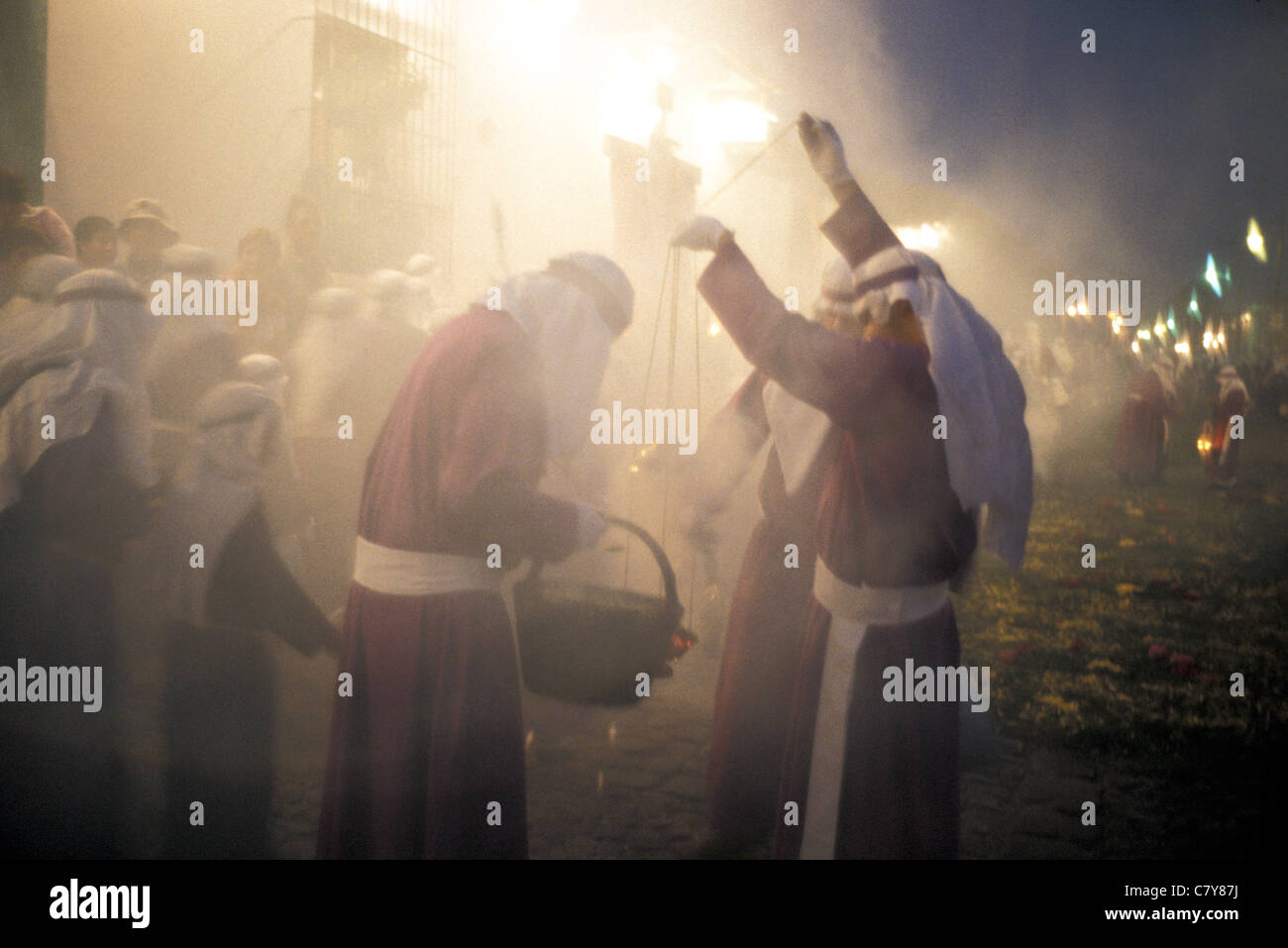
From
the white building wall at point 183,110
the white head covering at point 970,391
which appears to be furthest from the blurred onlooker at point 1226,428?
the white building wall at point 183,110

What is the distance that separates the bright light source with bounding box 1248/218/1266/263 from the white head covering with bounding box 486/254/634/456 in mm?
2647

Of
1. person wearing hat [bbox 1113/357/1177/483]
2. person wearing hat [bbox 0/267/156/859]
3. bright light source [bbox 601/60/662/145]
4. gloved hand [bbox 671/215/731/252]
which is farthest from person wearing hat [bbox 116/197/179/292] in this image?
person wearing hat [bbox 1113/357/1177/483]

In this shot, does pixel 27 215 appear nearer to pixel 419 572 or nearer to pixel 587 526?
pixel 419 572

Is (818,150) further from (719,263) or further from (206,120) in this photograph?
(206,120)

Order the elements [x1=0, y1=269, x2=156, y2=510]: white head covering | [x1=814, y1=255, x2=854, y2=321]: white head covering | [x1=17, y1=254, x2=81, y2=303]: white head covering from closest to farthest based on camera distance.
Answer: [x1=814, y1=255, x2=854, y2=321]: white head covering
[x1=0, y1=269, x2=156, y2=510]: white head covering
[x1=17, y1=254, x2=81, y2=303]: white head covering

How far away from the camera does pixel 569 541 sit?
212cm

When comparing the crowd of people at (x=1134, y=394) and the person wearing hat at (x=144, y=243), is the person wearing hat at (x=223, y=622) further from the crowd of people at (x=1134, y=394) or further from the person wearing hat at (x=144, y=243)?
the crowd of people at (x=1134, y=394)

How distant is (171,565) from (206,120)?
1575 millimetres

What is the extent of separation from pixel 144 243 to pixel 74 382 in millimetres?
536

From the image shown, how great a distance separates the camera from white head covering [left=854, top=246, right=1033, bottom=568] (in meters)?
2.26

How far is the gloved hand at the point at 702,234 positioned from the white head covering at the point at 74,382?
181 centimetres

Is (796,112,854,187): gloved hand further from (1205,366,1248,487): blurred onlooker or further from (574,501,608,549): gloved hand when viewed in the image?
(1205,366,1248,487): blurred onlooker

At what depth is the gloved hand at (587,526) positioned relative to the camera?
214cm
